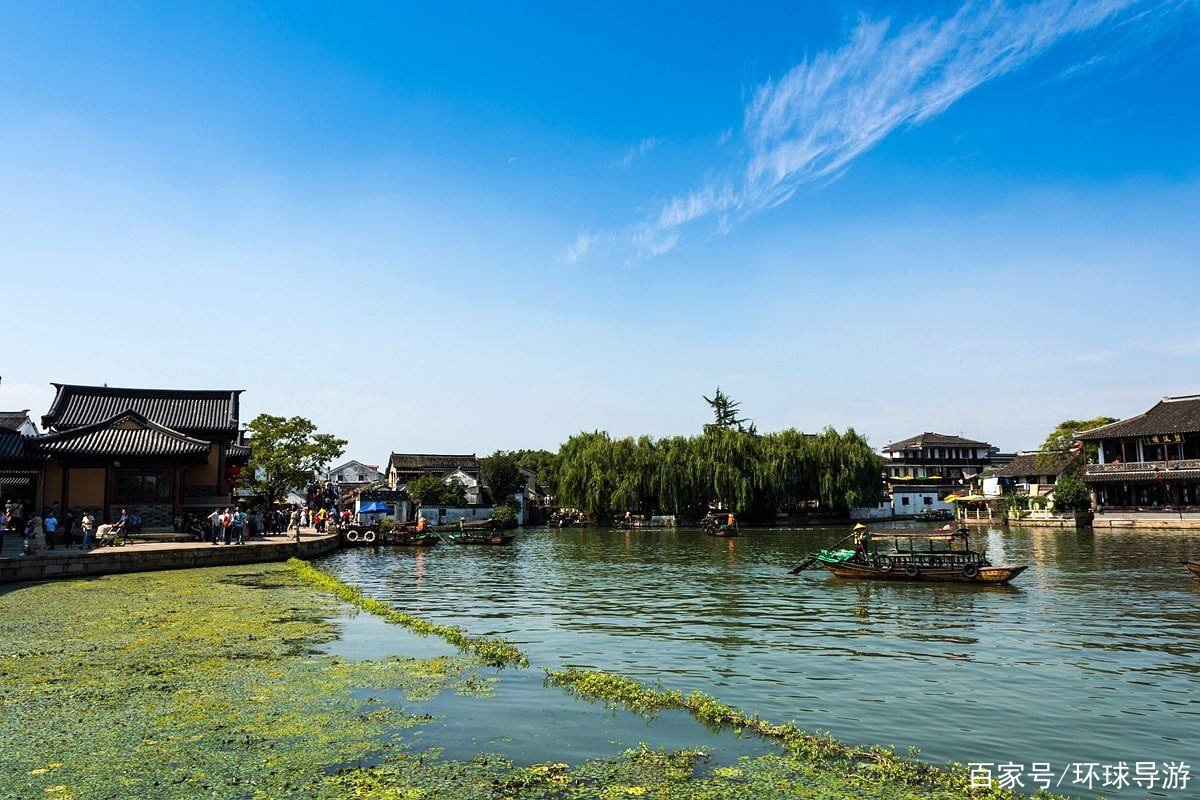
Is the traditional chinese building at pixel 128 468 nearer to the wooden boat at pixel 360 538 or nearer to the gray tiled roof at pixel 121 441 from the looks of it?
the gray tiled roof at pixel 121 441

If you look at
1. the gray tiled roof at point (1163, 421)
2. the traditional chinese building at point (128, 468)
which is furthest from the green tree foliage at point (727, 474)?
the traditional chinese building at point (128, 468)

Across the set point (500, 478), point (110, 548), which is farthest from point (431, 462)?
point (110, 548)

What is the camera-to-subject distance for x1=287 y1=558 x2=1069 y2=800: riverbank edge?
7180 millimetres

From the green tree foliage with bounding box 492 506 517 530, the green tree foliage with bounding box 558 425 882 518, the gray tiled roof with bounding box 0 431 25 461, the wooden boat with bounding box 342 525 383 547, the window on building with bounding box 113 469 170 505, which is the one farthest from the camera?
the green tree foliage with bounding box 492 506 517 530

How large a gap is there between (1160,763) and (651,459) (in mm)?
52533

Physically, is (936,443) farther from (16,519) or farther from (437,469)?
(16,519)

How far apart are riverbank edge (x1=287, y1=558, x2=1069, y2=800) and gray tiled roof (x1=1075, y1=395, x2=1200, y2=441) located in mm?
53738

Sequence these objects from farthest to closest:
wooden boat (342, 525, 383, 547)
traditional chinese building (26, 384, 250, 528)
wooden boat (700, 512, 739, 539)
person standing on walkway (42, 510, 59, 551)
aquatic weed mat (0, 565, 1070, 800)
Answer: wooden boat (700, 512, 739, 539) < wooden boat (342, 525, 383, 547) < traditional chinese building (26, 384, 250, 528) < person standing on walkway (42, 510, 59, 551) < aquatic weed mat (0, 565, 1070, 800)

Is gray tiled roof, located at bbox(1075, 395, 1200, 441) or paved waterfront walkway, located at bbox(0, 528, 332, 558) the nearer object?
paved waterfront walkway, located at bbox(0, 528, 332, 558)

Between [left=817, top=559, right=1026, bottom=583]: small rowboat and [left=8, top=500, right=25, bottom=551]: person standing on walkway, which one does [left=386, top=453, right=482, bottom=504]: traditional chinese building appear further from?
[left=817, top=559, right=1026, bottom=583]: small rowboat

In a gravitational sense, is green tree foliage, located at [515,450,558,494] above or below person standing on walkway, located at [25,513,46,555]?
above

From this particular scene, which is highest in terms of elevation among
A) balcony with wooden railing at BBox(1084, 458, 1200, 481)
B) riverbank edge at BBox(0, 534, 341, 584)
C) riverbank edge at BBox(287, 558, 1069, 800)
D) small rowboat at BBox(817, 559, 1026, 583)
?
balcony with wooden railing at BBox(1084, 458, 1200, 481)

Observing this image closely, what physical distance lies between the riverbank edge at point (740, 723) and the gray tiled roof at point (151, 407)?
31.0 m

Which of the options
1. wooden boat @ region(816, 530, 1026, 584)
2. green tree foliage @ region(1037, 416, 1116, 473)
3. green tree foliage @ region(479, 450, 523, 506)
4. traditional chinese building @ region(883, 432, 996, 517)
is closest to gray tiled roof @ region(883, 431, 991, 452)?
traditional chinese building @ region(883, 432, 996, 517)
